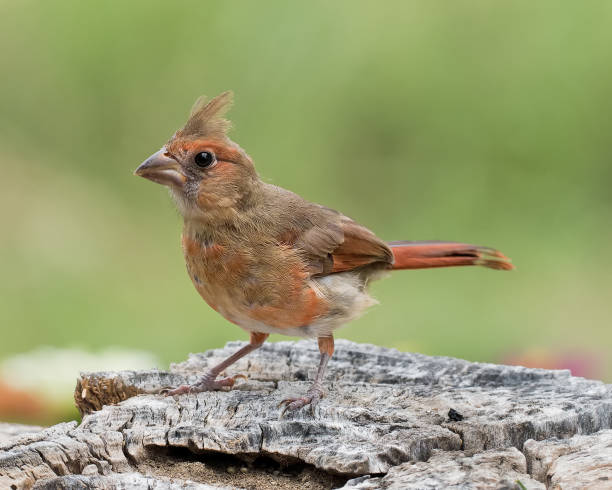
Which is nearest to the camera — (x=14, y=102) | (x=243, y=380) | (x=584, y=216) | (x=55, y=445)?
(x=55, y=445)

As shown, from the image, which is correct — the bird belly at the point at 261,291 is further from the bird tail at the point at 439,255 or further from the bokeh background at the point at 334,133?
the bokeh background at the point at 334,133

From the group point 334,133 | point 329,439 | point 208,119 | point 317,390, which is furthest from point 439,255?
point 334,133

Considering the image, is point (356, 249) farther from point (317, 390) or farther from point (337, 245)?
point (317, 390)

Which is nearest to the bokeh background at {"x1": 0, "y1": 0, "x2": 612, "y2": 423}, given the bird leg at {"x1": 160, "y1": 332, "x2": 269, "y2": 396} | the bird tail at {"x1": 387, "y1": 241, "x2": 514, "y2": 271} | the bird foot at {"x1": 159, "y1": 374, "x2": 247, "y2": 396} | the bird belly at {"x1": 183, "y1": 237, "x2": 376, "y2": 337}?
the bird tail at {"x1": 387, "y1": 241, "x2": 514, "y2": 271}

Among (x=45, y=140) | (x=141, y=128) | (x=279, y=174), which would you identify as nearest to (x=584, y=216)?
(x=279, y=174)

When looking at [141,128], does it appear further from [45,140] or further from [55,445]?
[55,445]

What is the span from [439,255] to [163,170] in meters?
1.29

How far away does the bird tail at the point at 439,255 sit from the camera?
4090 millimetres

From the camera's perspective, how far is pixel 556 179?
7715 mm

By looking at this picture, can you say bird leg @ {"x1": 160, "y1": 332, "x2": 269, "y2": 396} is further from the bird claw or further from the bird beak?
the bird beak

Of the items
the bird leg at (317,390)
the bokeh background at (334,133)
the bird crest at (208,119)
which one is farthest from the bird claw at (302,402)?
the bokeh background at (334,133)

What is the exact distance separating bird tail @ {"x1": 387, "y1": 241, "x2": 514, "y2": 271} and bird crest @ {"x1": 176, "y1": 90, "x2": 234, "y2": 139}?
959 millimetres

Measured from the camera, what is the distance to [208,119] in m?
3.54

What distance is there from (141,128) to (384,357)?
4460 millimetres
